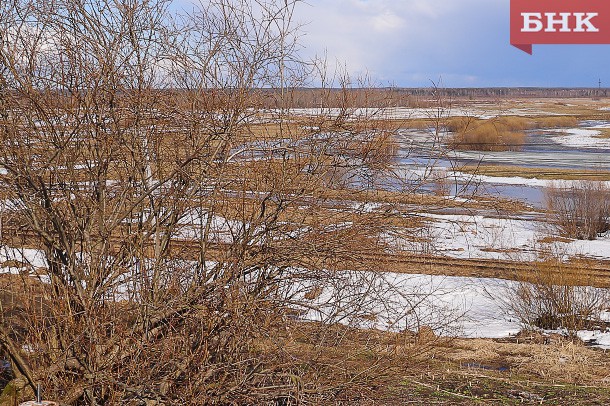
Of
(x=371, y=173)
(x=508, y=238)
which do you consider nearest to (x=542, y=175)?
(x=508, y=238)

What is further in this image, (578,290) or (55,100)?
(578,290)

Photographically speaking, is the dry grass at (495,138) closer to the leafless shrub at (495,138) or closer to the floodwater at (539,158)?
the leafless shrub at (495,138)

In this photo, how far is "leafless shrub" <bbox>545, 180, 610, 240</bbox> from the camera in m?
22.1

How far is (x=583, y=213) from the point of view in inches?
886

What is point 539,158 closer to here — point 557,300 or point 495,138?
point 495,138

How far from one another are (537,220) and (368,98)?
18.1 metres

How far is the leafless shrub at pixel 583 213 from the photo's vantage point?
22109 millimetres

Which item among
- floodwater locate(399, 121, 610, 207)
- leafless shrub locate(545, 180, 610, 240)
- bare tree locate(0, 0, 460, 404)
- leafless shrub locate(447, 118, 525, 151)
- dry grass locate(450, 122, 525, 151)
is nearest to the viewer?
bare tree locate(0, 0, 460, 404)

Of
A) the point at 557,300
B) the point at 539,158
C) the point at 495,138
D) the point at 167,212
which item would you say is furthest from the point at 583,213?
the point at 495,138

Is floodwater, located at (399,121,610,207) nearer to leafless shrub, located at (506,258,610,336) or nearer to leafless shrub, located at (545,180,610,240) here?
leafless shrub, located at (545,180,610,240)

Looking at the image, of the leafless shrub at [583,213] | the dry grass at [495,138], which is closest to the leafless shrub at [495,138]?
the dry grass at [495,138]

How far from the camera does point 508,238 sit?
69.5 ft

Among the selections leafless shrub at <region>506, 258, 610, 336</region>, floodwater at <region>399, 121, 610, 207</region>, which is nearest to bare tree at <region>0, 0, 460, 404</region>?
leafless shrub at <region>506, 258, 610, 336</region>

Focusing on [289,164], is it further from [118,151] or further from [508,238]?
[508,238]
